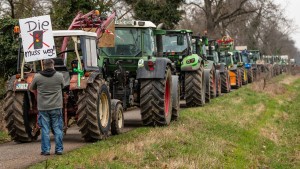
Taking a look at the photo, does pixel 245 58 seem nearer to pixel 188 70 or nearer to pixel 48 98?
pixel 188 70

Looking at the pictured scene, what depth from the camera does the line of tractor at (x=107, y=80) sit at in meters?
11.1

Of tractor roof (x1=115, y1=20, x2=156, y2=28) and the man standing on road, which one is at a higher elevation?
tractor roof (x1=115, y1=20, x2=156, y2=28)

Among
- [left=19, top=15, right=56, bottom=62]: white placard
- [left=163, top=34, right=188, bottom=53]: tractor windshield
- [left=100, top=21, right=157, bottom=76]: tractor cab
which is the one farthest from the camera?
[left=163, top=34, right=188, bottom=53]: tractor windshield

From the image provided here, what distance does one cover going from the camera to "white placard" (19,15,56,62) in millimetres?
10266

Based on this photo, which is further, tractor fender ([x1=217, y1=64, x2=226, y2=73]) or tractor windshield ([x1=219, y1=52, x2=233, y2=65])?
tractor windshield ([x1=219, y1=52, x2=233, y2=65])

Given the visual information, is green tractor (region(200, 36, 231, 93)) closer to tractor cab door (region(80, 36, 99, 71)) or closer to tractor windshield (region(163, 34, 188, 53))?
tractor windshield (region(163, 34, 188, 53))

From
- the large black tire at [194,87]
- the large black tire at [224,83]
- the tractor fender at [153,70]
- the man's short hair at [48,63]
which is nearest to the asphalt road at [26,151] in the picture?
the tractor fender at [153,70]

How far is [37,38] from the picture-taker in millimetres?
10344

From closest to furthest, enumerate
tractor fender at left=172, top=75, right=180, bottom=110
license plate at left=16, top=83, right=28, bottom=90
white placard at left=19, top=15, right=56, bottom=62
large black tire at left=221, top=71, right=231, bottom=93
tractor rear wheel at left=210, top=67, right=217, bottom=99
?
white placard at left=19, top=15, right=56, bottom=62
license plate at left=16, top=83, right=28, bottom=90
tractor fender at left=172, top=75, right=180, bottom=110
tractor rear wheel at left=210, top=67, right=217, bottom=99
large black tire at left=221, top=71, right=231, bottom=93

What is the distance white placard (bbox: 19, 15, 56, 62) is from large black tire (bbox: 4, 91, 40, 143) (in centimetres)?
114

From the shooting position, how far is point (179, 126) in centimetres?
1352

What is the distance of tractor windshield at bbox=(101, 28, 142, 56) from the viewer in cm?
1448

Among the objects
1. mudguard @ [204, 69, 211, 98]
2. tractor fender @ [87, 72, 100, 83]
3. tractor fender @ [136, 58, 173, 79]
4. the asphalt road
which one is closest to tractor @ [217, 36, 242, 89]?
mudguard @ [204, 69, 211, 98]

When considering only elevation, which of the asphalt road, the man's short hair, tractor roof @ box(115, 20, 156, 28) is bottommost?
the asphalt road
